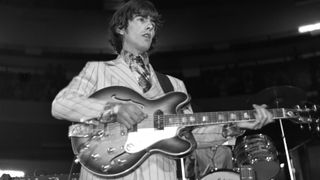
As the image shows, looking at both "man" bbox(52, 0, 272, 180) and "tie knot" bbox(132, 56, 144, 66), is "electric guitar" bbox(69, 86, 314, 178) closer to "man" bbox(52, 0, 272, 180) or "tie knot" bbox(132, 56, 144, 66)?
"man" bbox(52, 0, 272, 180)

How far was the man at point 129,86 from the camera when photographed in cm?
209

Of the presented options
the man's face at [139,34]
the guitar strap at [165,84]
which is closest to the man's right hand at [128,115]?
the guitar strap at [165,84]

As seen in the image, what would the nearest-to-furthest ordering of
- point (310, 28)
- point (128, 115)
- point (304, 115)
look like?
point (128, 115) → point (304, 115) → point (310, 28)

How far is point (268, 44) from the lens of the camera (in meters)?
12.7

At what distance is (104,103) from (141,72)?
41cm

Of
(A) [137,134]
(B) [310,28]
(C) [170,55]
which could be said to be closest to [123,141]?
(A) [137,134]

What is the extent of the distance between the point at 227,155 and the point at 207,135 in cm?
296

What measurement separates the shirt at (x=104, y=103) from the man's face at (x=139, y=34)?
0.11 metres

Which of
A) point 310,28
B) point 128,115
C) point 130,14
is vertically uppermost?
point 310,28

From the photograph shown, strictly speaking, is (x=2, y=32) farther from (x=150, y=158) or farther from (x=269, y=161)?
(x=150, y=158)

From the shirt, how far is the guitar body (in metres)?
0.06

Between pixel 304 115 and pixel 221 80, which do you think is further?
pixel 221 80

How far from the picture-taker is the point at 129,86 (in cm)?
237

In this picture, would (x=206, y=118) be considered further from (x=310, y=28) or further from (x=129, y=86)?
(x=310, y=28)
